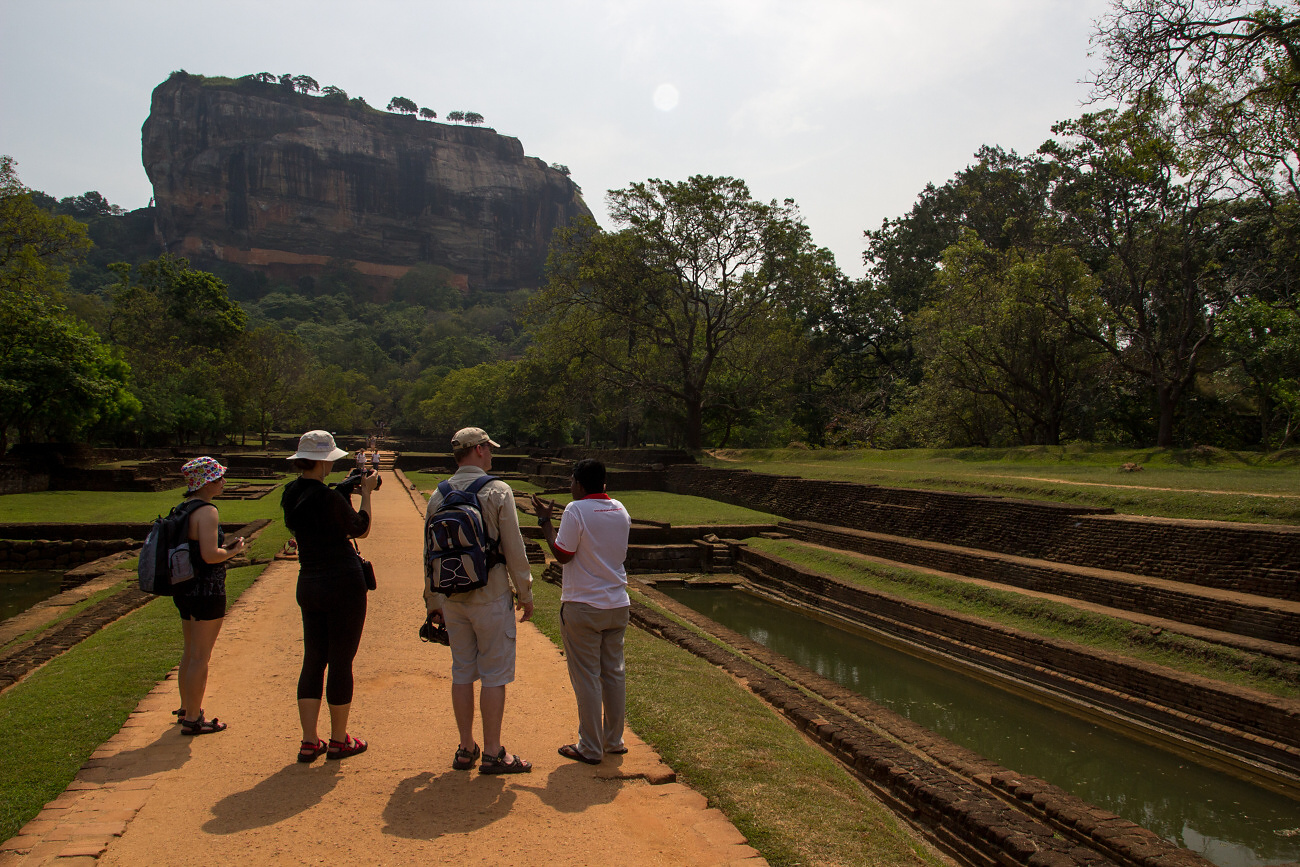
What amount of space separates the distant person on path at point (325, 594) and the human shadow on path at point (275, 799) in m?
0.16

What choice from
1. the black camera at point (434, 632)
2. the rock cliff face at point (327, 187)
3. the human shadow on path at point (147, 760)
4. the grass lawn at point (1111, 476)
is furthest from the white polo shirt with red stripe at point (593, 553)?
the rock cliff face at point (327, 187)

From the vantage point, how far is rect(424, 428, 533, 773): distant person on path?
137 inches

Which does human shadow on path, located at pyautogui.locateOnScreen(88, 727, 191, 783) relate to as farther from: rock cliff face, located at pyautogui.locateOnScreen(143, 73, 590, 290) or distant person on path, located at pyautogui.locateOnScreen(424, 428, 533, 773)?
rock cliff face, located at pyautogui.locateOnScreen(143, 73, 590, 290)

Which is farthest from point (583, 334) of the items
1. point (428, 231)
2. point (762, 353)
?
point (428, 231)

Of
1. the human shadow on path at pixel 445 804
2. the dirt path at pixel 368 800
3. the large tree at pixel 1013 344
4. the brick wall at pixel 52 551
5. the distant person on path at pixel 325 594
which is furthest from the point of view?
the large tree at pixel 1013 344

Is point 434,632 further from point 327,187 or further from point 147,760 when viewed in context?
point 327,187

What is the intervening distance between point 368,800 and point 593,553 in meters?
1.41

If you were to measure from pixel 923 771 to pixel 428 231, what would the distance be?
14410cm

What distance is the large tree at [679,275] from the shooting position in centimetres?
2666

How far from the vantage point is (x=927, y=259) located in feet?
124

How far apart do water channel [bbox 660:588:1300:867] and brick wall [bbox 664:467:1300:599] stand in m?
2.96

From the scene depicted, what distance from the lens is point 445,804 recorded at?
10.6ft

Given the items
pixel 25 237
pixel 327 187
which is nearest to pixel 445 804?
pixel 25 237

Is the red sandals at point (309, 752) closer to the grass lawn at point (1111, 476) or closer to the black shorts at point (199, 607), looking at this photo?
the black shorts at point (199, 607)
